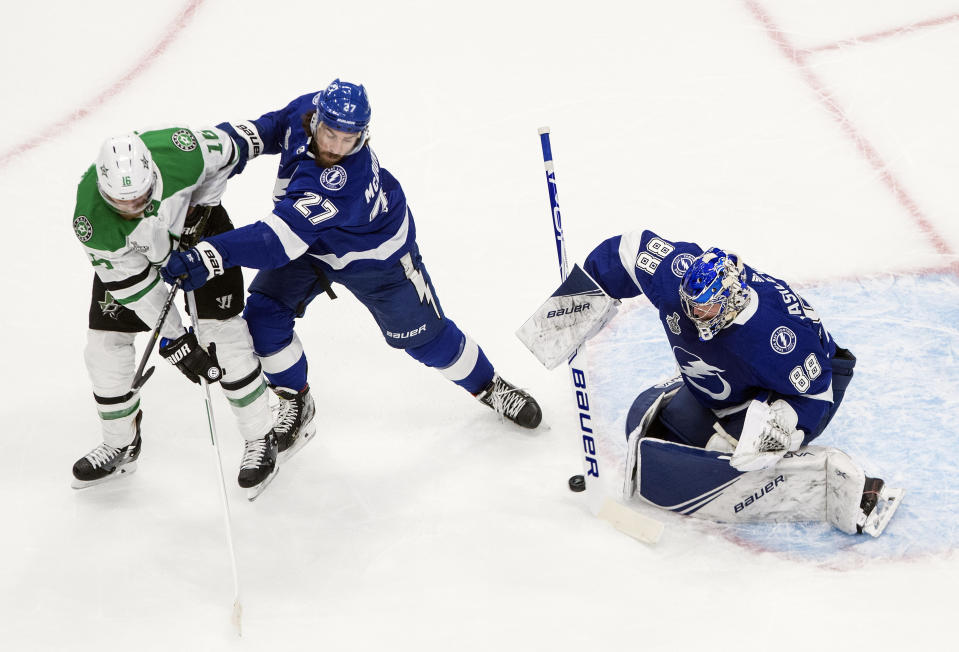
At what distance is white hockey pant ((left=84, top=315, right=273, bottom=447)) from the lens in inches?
125

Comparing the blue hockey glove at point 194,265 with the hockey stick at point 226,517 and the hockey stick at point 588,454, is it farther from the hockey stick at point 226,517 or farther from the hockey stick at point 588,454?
the hockey stick at point 588,454

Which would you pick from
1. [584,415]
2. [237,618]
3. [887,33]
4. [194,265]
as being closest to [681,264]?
[584,415]

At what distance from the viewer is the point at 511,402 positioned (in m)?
3.56

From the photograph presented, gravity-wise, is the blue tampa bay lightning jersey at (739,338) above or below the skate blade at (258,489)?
above

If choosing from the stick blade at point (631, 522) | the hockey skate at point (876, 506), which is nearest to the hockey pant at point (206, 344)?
the stick blade at point (631, 522)

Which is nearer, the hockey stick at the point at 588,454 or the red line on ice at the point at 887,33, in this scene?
the hockey stick at the point at 588,454

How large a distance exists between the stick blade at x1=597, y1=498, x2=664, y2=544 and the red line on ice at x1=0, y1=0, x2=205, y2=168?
353 centimetres

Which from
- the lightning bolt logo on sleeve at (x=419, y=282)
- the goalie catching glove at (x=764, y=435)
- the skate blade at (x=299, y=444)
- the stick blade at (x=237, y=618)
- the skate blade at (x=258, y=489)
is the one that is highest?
the lightning bolt logo on sleeve at (x=419, y=282)

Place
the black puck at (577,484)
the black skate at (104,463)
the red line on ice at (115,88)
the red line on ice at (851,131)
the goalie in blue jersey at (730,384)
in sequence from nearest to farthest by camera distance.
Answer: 1. the goalie in blue jersey at (730,384)
2. the black puck at (577,484)
3. the black skate at (104,463)
4. the red line on ice at (851,131)
5. the red line on ice at (115,88)

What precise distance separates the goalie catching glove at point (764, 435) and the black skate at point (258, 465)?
1.49 metres

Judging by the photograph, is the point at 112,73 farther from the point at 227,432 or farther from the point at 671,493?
the point at 671,493

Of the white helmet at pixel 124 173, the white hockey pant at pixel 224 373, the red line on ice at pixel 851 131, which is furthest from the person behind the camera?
the red line on ice at pixel 851 131

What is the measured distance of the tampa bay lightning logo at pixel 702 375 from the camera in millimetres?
2979

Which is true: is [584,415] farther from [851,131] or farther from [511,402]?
[851,131]
